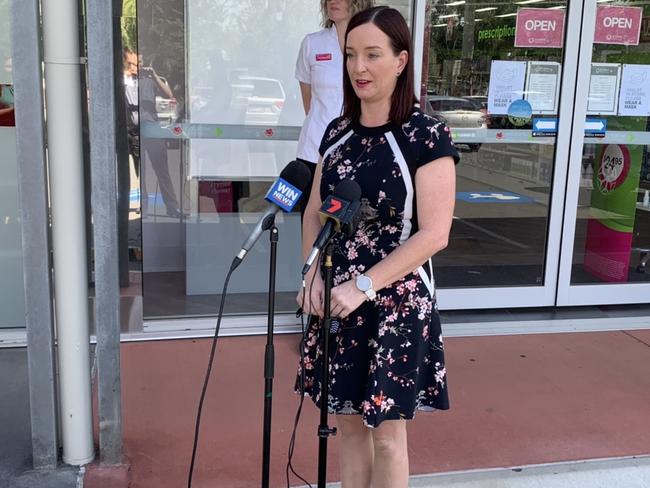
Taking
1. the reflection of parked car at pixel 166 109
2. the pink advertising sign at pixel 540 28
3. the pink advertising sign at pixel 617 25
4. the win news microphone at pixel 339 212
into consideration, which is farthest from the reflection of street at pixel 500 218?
the win news microphone at pixel 339 212

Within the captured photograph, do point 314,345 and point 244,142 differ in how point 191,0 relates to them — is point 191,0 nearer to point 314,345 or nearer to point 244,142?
point 244,142

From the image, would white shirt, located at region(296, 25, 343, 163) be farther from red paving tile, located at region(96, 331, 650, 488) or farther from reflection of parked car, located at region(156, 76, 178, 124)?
red paving tile, located at region(96, 331, 650, 488)

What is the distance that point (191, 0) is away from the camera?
15.6 ft

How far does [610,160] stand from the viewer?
561 cm

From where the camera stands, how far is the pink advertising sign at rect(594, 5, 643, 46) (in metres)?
5.04

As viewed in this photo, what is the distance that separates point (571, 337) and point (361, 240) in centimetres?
303

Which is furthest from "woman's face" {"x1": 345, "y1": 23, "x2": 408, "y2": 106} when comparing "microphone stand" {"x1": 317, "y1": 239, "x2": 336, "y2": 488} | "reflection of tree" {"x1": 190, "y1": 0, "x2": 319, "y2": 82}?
"reflection of tree" {"x1": 190, "y1": 0, "x2": 319, "y2": 82}

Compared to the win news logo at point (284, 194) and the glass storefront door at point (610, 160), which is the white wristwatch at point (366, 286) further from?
the glass storefront door at point (610, 160)

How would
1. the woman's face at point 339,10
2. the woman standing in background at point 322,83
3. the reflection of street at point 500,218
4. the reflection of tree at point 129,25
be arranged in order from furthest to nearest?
the reflection of street at point 500,218 → the reflection of tree at point 129,25 → the woman standing in background at point 322,83 → the woman's face at point 339,10

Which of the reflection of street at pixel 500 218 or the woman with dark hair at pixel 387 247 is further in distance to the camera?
the reflection of street at pixel 500 218

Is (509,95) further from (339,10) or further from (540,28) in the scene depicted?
(339,10)

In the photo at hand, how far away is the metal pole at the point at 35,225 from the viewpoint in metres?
2.59

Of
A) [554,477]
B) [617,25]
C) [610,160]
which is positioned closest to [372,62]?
[554,477]

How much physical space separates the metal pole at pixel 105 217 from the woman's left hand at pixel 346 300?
1.03 metres
